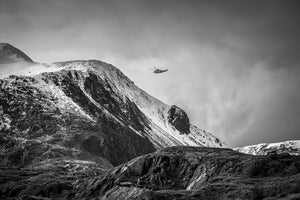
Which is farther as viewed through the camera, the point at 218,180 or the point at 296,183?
the point at 218,180

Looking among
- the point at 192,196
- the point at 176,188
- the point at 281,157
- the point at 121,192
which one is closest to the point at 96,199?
the point at 121,192

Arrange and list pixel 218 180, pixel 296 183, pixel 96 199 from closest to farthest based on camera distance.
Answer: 1. pixel 296 183
2. pixel 218 180
3. pixel 96 199

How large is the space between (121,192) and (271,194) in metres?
59.4

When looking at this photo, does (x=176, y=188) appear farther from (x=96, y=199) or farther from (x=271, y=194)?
(x=271, y=194)

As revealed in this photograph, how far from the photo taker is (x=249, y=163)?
194 meters

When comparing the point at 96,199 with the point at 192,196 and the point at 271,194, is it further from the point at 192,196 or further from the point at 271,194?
the point at 271,194

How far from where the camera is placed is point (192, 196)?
16275 centimetres

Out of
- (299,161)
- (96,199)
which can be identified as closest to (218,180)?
(299,161)

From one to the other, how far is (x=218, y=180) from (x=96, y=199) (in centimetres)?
5287

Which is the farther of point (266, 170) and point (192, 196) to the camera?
point (266, 170)

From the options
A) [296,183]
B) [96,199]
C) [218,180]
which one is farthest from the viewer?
[96,199]

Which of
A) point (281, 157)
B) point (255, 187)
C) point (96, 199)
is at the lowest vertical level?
point (96, 199)

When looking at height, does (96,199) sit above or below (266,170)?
below

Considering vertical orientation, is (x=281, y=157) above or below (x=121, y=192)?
above
